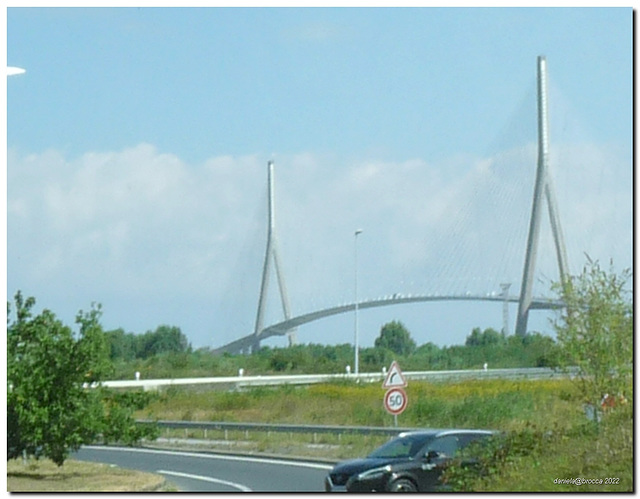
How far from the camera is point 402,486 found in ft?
46.9

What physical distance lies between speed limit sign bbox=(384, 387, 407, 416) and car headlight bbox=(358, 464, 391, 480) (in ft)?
10.2

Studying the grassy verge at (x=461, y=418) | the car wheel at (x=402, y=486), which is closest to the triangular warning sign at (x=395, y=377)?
the grassy verge at (x=461, y=418)

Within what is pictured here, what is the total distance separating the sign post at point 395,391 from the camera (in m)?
17.6

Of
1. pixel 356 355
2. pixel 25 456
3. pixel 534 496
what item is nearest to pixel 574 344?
pixel 534 496

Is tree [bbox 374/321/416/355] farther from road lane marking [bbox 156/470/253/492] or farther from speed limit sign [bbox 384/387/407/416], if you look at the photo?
road lane marking [bbox 156/470/253/492]

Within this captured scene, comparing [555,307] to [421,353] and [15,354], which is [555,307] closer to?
[421,353]

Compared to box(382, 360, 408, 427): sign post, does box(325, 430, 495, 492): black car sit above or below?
below

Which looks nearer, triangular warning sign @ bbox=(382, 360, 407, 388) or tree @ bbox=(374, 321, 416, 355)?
triangular warning sign @ bbox=(382, 360, 407, 388)

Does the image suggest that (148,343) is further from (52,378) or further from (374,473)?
(374,473)

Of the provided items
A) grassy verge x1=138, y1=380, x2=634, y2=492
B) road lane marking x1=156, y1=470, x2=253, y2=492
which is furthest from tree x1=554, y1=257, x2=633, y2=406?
road lane marking x1=156, y1=470, x2=253, y2=492

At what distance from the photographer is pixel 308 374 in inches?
780

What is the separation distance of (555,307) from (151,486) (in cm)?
591

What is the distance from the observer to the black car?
14.3 meters

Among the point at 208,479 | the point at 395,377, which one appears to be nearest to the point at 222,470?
the point at 208,479
